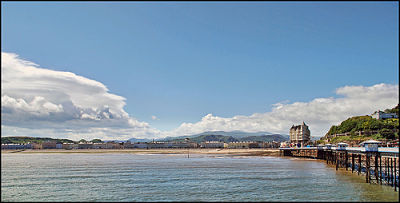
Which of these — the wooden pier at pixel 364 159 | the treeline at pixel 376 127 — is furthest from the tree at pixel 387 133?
the wooden pier at pixel 364 159

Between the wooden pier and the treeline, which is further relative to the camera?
the treeline

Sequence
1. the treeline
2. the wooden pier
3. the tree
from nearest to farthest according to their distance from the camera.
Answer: the wooden pier → the tree → the treeline

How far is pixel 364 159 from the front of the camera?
90625 millimetres

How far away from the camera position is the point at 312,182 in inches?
1949

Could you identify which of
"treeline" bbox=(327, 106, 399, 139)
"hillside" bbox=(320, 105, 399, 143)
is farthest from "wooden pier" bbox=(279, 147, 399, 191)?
"treeline" bbox=(327, 106, 399, 139)

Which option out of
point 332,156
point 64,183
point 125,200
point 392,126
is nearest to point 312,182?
point 125,200

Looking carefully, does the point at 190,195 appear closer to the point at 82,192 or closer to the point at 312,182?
the point at 82,192

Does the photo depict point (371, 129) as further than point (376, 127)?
Yes

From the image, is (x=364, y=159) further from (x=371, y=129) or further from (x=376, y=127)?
(x=371, y=129)

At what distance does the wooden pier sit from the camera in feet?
156

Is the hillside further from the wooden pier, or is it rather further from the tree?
the wooden pier

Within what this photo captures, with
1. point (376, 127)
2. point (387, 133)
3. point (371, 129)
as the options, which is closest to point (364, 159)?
point (387, 133)

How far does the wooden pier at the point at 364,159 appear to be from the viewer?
4762 cm

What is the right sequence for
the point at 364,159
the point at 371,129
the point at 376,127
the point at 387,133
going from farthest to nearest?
the point at 371,129 → the point at 376,127 → the point at 387,133 → the point at 364,159
